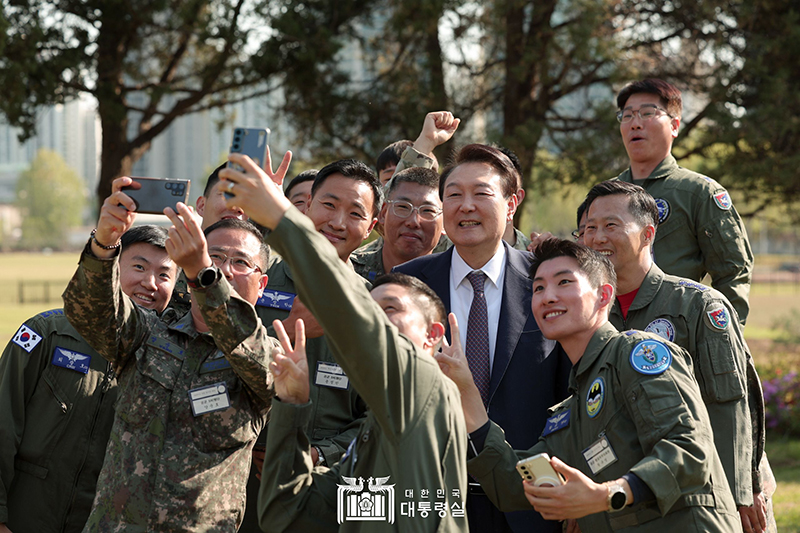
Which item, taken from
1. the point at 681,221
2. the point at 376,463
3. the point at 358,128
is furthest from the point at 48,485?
the point at 358,128

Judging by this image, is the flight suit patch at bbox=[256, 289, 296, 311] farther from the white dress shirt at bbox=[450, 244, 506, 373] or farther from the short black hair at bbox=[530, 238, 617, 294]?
the short black hair at bbox=[530, 238, 617, 294]

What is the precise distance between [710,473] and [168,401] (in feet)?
6.65

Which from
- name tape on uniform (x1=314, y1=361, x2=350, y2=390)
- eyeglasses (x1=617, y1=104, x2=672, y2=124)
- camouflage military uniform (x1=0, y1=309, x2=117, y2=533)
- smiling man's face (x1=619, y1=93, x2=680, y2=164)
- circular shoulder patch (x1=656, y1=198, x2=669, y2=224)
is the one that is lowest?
camouflage military uniform (x1=0, y1=309, x2=117, y2=533)

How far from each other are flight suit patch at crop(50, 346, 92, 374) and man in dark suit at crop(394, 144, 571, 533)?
1547 millimetres

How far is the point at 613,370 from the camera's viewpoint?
A: 3.04m

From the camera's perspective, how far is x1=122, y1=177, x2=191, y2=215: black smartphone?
118 inches

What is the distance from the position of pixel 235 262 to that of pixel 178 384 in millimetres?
561

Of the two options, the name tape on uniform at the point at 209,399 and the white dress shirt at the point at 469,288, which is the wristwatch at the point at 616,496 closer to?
the white dress shirt at the point at 469,288

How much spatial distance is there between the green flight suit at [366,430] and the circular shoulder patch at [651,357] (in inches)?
29.3

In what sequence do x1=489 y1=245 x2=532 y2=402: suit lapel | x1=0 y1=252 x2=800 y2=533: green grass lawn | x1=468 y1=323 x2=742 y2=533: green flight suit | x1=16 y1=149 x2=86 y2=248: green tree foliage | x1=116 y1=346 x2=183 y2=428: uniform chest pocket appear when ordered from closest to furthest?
1. x1=468 y1=323 x2=742 y2=533: green flight suit
2. x1=116 y1=346 x2=183 y2=428: uniform chest pocket
3. x1=489 y1=245 x2=532 y2=402: suit lapel
4. x1=0 y1=252 x2=800 y2=533: green grass lawn
5. x1=16 y1=149 x2=86 y2=248: green tree foliage

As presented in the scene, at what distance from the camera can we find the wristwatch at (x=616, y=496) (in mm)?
2600

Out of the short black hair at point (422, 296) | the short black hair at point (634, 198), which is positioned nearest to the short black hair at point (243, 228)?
the short black hair at point (422, 296)

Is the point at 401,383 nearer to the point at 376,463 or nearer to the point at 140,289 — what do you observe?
the point at 376,463

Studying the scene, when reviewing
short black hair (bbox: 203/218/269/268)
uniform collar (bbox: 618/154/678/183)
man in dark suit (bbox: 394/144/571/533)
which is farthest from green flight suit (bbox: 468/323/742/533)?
uniform collar (bbox: 618/154/678/183)
